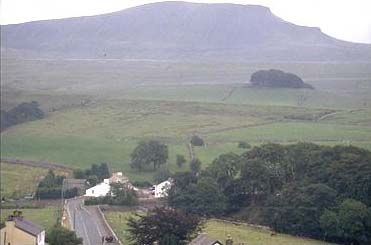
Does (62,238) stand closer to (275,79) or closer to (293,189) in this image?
(293,189)

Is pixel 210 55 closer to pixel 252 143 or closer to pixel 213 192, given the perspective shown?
pixel 252 143

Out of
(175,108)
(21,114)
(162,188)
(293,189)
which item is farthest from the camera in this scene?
(175,108)

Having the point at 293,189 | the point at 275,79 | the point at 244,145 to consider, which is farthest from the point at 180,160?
the point at 275,79

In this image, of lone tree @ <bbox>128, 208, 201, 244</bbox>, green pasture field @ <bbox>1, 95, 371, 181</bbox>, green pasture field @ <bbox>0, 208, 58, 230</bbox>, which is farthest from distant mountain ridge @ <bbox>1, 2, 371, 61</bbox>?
lone tree @ <bbox>128, 208, 201, 244</bbox>

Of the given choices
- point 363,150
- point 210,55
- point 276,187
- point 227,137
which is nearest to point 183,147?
point 227,137

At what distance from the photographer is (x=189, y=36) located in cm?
4641

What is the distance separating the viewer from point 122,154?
30.9 meters

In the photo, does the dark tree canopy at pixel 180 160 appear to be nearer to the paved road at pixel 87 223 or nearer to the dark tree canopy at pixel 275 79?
the paved road at pixel 87 223

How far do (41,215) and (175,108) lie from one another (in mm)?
14664

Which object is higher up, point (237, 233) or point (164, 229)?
point (164, 229)

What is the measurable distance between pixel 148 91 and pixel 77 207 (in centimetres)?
1005

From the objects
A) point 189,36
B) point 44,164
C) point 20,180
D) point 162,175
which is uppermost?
point 189,36

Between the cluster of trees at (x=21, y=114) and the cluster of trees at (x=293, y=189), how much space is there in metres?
5.39

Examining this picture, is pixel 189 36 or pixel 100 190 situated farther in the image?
pixel 189 36
